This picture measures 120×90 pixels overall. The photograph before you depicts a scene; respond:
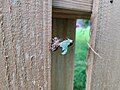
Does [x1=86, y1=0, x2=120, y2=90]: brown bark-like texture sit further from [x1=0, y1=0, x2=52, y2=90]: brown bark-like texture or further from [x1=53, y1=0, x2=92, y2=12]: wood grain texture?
[x1=0, y1=0, x2=52, y2=90]: brown bark-like texture

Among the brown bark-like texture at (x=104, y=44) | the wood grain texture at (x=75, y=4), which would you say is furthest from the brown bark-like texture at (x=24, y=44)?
the brown bark-like texture at (x=104, y=44)

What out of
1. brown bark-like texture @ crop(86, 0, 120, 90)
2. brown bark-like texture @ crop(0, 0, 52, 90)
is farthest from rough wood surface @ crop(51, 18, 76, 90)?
brown bark-like texture @ crop(0, 0, 52, 90)

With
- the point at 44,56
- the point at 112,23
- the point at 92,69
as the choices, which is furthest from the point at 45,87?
the point at 112,23

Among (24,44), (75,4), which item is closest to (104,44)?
(75,4)

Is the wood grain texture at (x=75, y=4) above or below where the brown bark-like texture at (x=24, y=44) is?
above

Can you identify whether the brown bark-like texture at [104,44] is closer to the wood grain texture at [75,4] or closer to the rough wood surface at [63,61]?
the wood grain texture at [75,4]
